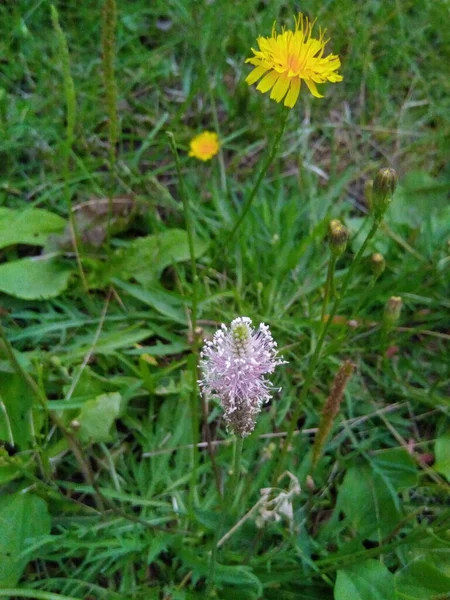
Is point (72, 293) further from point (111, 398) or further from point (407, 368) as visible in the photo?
point (407, 368)

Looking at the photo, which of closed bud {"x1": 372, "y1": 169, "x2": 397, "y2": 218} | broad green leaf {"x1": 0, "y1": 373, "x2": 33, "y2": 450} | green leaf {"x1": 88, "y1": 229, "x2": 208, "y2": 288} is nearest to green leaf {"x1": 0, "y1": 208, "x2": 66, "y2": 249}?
green leaf {"x1": 88, "y1": 229, "x2": 208, "y2": 288}

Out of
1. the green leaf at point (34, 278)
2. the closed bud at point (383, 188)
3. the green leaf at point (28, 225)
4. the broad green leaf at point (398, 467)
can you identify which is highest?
the closed bud at point (383, 188)

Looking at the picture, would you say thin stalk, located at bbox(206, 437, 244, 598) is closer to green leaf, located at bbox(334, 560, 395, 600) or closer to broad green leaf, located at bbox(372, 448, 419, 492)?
green leaf, located at bbox(334, 560, 395, 600)

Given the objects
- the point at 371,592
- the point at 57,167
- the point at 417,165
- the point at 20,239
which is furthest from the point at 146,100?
the point at 371,592

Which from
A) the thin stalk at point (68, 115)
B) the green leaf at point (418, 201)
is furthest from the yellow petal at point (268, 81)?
the green leaf at point (418, 201)

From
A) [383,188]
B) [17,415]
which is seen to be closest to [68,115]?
[17,415]

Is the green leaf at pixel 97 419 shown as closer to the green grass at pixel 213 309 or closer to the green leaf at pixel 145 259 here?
the green grass at pixel 213 309
